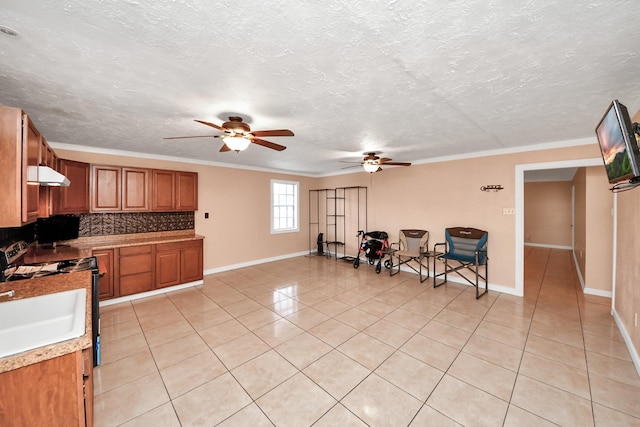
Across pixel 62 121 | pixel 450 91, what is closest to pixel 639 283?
pixel 450 91

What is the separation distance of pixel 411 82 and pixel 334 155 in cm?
268

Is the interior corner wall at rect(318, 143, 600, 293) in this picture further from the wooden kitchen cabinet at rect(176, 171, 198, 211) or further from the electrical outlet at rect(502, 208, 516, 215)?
the wooden kitchen cabinet at rect(176, 171, 198, 211)

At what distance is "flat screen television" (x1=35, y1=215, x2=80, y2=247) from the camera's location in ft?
11.0

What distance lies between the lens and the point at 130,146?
381cm

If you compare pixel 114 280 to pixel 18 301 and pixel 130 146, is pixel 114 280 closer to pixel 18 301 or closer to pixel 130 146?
pixel 130 146

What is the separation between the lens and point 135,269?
12.4 ft

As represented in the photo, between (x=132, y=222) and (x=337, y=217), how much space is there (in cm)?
456

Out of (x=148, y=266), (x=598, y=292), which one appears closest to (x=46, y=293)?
(x=148, y=266)

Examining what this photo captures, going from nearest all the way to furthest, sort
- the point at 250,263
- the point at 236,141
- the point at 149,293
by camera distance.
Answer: the point at 236,141 < the point at 149,293 < the point at 250,263

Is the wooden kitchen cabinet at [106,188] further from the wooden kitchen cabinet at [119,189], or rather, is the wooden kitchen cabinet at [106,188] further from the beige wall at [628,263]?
the beige wall at [628,263]

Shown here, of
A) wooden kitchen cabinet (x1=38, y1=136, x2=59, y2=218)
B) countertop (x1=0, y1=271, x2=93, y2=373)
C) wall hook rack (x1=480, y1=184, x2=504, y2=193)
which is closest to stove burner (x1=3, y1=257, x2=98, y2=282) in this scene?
countertop (x1=0, y1=271, x2=93, y2=373)

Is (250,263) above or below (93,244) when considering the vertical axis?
below

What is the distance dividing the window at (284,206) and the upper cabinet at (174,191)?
2033 mm

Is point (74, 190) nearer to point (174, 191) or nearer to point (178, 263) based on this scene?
point (174, 191)
